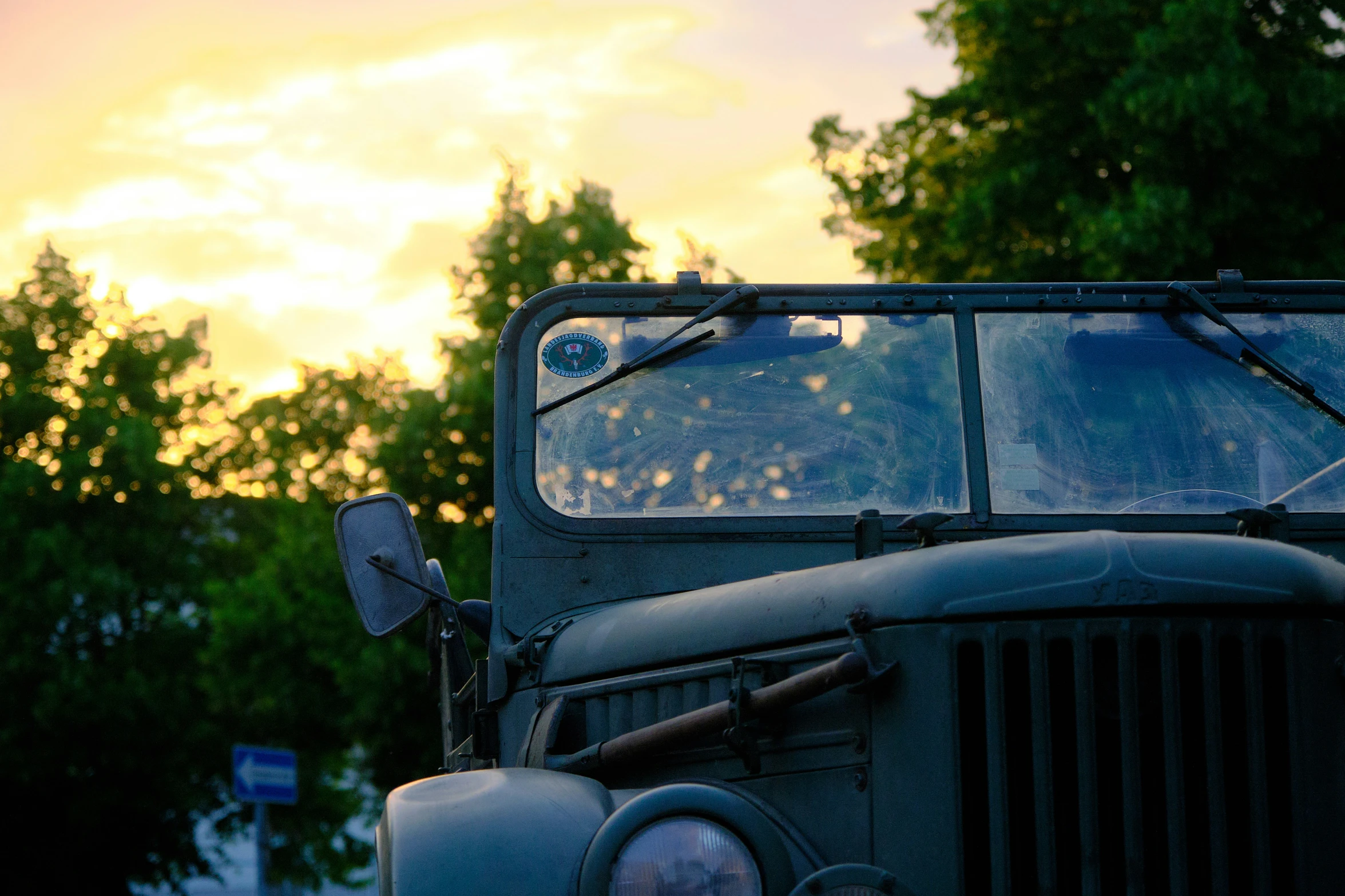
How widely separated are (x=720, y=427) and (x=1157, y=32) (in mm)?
10322

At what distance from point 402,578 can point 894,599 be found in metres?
1.64

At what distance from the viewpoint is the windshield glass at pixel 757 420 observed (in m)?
3.92

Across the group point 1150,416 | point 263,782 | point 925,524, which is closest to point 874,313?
point 1150,416

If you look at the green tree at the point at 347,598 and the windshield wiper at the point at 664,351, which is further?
the green tree at the point at 347,598

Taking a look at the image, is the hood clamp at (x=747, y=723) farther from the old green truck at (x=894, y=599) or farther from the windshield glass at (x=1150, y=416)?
the windshield glass at (x=1150, y=416)

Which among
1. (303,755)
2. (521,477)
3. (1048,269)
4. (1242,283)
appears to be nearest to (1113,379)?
(1242,283)

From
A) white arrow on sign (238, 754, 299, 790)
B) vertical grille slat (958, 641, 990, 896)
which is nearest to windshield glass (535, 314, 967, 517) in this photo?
vertical grille slat (958, 641, 990, 896)

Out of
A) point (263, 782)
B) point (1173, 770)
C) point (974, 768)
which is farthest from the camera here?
point (263, 782)

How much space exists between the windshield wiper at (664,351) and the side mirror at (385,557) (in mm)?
483

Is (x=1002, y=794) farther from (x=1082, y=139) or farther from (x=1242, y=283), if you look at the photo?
(x=1082, y=139)

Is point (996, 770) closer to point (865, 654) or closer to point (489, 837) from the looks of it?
point (865, 654)

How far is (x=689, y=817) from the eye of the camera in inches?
109

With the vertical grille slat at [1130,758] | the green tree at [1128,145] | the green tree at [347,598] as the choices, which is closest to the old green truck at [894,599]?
the vertical grille slat at [1130,758]

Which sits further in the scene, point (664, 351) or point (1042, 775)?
point (664, 351)
